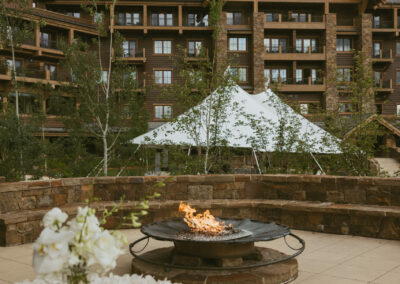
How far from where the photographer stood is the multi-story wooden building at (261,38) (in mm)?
30453

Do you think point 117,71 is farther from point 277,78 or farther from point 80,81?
point 277,78

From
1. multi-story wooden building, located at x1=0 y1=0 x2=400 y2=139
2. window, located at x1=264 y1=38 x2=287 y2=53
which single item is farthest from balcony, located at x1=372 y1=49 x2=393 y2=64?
window, located at x1=264 y1=38 x2=287 y2=53

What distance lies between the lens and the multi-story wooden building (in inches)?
1199

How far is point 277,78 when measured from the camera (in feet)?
104

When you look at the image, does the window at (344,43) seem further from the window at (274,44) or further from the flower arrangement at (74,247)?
the flower arrangement at (74,247)

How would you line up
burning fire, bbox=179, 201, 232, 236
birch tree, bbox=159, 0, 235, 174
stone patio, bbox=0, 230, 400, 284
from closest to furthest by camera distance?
stone patio, bbox=0, 230, 400, 284 < burning fire, bbox=179, 201, 232, 236 < birch tree, bbox=159, 0, 235, 174

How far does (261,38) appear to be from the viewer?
101 feet

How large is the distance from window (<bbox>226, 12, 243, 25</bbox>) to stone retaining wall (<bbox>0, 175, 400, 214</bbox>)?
26.6 m

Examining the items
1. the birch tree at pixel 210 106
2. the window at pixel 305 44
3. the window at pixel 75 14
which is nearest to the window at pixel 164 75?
the window at pixel 75 14

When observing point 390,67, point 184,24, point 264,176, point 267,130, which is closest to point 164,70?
point 184,24

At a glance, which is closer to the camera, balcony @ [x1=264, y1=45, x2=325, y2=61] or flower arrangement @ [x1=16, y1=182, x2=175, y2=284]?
flower arrangement @ [x1=16, y1=182, x2=175, y2=284]

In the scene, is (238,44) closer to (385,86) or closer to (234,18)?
(234,18)

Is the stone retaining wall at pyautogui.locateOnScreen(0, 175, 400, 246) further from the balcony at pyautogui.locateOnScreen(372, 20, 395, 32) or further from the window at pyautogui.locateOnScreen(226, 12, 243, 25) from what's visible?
→ the balcony at pyautogui.locateOnScreen(372, 20, 395, 32)

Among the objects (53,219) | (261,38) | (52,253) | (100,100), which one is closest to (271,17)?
(261,38)
